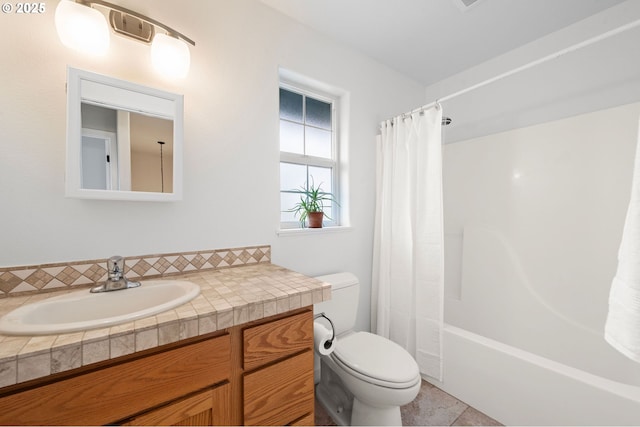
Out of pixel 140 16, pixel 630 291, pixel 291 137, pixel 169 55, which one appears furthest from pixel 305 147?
pixel 630 291

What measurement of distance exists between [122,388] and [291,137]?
59.7 inches

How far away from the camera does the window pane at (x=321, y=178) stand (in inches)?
71.6

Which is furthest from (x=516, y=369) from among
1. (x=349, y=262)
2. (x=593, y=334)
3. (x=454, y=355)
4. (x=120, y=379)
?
(x=120, y=379)

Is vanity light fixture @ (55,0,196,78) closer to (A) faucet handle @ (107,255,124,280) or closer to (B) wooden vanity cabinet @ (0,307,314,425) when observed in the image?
(A) faucet handle @ (107,255,124,280)

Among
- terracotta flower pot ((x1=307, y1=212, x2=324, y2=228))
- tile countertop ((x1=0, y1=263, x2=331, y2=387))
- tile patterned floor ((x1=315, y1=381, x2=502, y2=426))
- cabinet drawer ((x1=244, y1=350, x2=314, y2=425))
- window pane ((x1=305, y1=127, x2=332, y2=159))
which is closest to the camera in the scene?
tile countertop ((x1=0, y1=263, x2=331, y2=387))

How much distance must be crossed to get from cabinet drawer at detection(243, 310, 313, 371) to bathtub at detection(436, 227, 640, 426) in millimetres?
1119

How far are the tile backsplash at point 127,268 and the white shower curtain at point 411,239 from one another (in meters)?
0.91

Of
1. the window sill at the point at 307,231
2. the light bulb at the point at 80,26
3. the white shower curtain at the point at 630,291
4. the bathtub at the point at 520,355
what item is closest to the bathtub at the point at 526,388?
the bathtub at the point at 520,355

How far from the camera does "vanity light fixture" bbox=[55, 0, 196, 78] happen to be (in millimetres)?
916

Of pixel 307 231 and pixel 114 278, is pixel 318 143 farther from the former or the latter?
pixel 114 278

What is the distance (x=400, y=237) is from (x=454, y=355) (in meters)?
0.78

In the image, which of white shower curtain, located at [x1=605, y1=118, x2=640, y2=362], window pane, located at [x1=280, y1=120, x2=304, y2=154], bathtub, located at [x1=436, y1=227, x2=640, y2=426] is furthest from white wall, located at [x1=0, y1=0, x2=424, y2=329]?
white shower curtain, located at [x1=605, y1=118, x2=640, y2=362]

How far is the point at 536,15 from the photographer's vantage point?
1513 millimetres

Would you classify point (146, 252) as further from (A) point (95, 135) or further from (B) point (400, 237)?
(B) point (400, 237)
